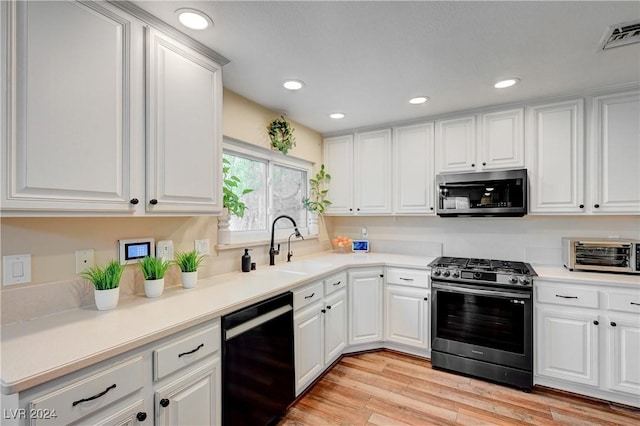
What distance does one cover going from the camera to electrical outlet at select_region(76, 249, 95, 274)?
1501 mm

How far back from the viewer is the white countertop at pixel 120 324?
0.96m

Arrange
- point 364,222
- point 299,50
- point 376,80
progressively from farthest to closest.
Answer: point 364,222 → point 376,80 → point 299,50

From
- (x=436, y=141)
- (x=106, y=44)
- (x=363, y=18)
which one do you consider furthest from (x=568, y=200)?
(x=106, y=44)

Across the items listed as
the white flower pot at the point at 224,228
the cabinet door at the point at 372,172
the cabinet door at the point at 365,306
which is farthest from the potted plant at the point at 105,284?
the cabinet door at the point at 372,172

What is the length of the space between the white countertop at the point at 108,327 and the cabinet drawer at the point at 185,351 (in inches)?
2.5

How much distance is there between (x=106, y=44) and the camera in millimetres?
1359

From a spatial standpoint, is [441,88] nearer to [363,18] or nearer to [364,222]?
[363,18]

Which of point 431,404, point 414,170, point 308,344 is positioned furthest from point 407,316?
point 414,170

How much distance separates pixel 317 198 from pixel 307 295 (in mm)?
1644

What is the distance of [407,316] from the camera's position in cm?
291

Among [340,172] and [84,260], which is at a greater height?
[340,172]

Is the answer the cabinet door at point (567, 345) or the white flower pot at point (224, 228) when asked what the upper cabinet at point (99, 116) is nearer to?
the white flower pot at point (224, 228)

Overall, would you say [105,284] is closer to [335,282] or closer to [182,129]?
[182,129]

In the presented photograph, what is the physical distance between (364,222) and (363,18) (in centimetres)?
256
